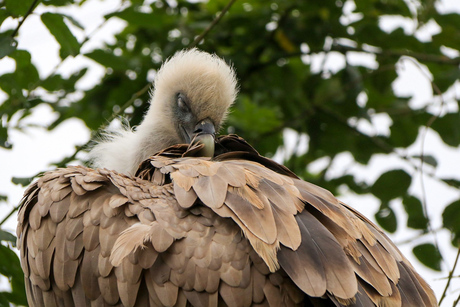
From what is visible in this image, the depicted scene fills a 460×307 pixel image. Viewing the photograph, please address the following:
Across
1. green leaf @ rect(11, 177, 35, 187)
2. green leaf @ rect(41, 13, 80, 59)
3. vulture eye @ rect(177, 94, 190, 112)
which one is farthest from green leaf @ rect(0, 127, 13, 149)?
vulture eye @ rect(177, 94, 190, 112)

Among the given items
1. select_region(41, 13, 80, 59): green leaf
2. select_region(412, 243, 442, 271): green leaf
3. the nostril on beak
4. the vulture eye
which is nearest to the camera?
select_region(41, 13, 80, 59): green leaf

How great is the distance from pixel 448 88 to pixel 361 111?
0.66 m

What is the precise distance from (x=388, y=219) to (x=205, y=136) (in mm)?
1522

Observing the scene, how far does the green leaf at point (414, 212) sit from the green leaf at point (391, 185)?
93 mm

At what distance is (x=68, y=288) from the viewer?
279cm

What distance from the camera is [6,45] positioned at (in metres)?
3.41

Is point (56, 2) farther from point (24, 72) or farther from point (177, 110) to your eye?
point (177, 110)

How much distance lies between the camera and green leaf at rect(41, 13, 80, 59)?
3525 millimetres

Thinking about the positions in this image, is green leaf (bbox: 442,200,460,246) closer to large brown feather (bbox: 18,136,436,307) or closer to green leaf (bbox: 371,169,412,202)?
green leaf (bbox: 371,169,412,202)

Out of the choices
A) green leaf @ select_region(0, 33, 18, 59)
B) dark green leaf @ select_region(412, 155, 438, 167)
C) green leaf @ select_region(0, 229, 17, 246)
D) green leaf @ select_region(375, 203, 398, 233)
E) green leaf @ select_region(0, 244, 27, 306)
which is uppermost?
green leaf @ select_region(0, 33, 18, 59)

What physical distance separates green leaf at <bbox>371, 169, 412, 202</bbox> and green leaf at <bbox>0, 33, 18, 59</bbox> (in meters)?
2.41

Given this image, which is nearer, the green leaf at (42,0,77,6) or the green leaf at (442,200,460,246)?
the green leaf at (42,0,77,6)

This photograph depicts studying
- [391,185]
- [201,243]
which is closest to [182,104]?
[391,185]

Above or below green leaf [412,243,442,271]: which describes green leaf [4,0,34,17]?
above
